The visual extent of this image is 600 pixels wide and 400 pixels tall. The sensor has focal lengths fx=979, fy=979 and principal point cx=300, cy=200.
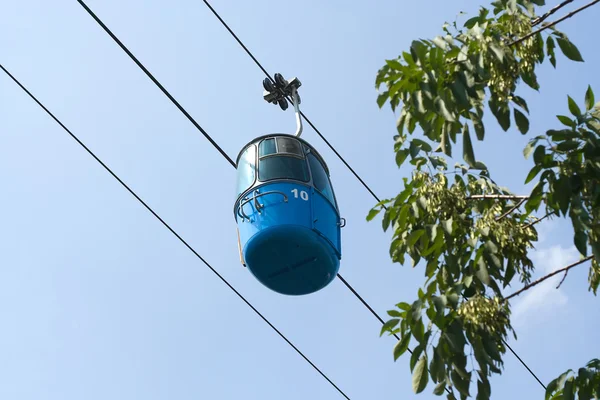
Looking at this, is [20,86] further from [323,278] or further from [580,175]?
[580,175]

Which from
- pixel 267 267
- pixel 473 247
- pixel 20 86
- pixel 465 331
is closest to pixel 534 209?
pixel 473 247

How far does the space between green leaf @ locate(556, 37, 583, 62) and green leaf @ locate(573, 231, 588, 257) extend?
102 cm

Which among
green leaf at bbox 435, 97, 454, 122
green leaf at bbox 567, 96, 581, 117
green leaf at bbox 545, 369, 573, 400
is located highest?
green leaf at bbox 435, 97, 454, 122

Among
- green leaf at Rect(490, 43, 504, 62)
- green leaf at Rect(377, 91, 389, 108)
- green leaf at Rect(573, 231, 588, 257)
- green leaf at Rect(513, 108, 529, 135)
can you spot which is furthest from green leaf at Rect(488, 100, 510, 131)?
green leaf at Rect(573, 231, 588, 257)

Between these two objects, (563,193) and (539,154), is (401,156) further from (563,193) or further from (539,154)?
(563,193)

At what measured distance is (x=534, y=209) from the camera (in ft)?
18.4

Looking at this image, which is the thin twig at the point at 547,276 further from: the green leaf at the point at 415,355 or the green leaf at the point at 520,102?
the green leaf at the point at 520,102

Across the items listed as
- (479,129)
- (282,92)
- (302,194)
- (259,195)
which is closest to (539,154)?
(479,129)

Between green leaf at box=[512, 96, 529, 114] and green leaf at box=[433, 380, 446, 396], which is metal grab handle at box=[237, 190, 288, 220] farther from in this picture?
green leaf at box=[433, 380, 446, 396]

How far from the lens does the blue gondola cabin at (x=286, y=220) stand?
983 cm

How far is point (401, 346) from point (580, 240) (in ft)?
3.52

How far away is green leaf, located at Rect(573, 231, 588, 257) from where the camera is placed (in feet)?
16.3

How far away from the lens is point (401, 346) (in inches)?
204

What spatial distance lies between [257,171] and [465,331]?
5719mm
